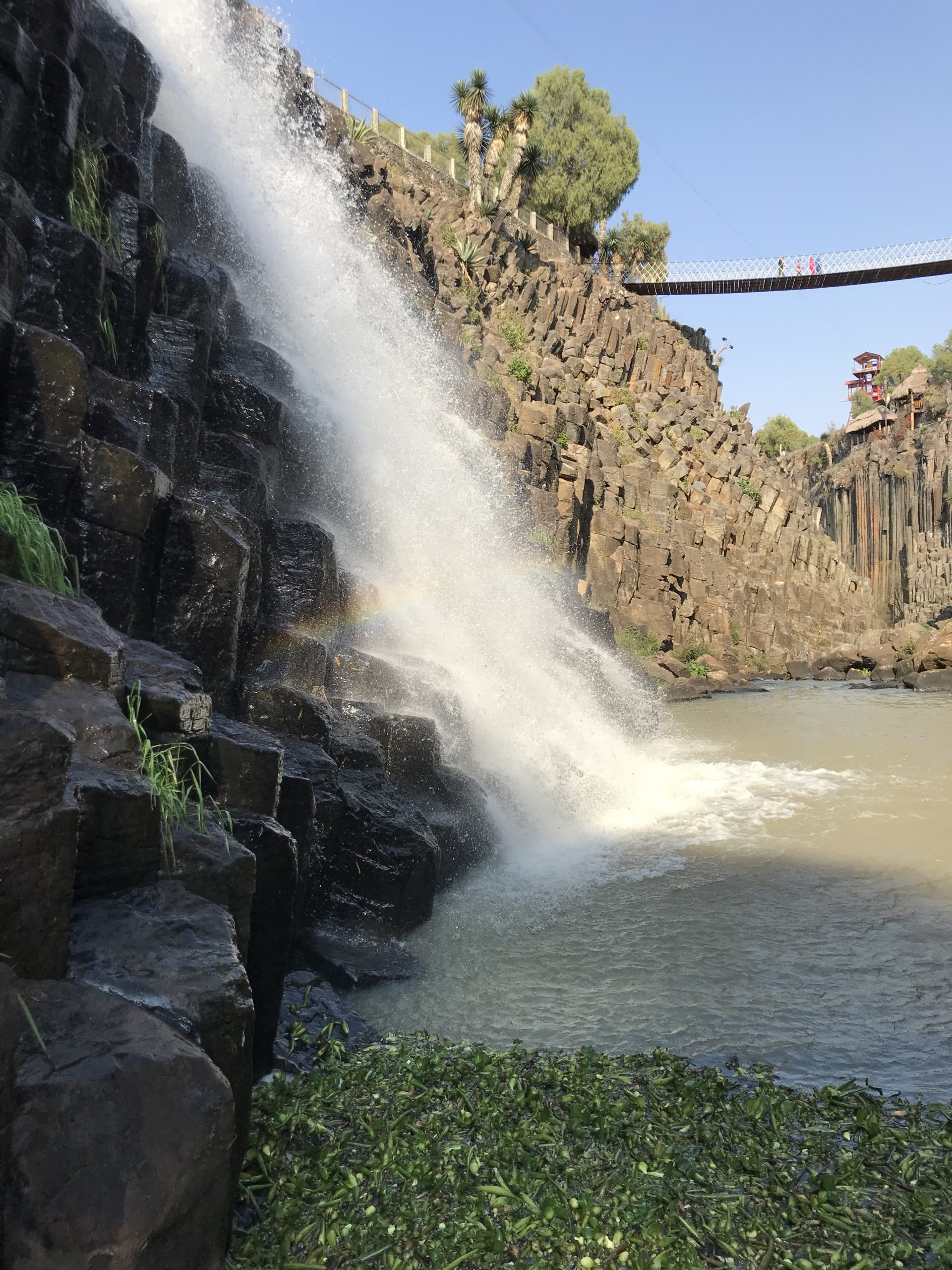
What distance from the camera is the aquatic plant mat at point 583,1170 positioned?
303 cm

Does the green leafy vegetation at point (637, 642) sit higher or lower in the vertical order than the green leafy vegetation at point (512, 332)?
lower

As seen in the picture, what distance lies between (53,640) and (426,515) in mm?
12352

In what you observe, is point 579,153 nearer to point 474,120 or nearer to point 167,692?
point 474,120

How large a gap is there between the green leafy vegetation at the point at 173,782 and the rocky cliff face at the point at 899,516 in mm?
41813

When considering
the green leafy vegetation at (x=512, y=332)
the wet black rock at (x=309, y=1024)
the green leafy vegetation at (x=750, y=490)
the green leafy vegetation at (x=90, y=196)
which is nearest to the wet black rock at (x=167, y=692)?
the wet black rock at (x=309, y=1024)

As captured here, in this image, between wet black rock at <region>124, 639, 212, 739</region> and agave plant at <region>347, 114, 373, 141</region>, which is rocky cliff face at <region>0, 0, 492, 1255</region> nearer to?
wet black rock at <region>124, 639, 212, 739</region>

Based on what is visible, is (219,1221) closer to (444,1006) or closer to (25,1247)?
(25,1247)

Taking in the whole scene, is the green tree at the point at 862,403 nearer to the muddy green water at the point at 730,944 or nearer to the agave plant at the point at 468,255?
the agave plant at the point at 468,255

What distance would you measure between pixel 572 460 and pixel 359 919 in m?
21.3

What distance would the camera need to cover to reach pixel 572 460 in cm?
2650

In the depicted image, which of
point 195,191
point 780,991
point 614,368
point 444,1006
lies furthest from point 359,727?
point 614,368

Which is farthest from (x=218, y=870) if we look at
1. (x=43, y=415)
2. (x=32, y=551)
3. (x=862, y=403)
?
(x=862, y=403)

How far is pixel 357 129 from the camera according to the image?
97.8ft

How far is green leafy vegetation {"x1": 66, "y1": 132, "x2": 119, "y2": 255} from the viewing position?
7.99 m
